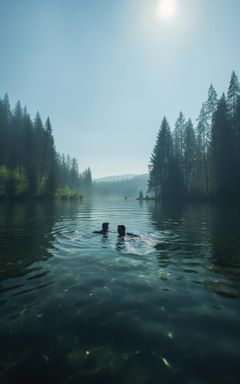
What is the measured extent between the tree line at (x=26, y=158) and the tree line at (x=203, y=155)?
99.0 ft

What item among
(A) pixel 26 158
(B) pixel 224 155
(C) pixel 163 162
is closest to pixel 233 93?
(B) pixel 224 155

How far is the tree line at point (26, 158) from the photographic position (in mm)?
44312

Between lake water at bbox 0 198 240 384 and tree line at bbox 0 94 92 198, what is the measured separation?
134 ft

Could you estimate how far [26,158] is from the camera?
198 ft

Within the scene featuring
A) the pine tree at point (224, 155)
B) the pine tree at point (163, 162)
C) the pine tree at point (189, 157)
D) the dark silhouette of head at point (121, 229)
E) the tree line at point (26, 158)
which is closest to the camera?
the dark silhouette of head at point (121, 229)

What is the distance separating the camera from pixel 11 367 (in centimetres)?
279

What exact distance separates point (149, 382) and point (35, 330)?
2092 millimetres

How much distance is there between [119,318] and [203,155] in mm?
50915

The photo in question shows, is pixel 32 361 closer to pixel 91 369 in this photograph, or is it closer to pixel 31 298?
pixel 91 369

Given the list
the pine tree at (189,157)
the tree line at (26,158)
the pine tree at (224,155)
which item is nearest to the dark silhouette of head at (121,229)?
the pine tree at (224,155)

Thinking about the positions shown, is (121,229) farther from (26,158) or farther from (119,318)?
(26,158)

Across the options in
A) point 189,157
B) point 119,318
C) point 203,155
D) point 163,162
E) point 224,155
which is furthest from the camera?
point 163,162

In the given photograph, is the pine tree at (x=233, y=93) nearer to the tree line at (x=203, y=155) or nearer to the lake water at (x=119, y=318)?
the tree line at (x=203, y=155)

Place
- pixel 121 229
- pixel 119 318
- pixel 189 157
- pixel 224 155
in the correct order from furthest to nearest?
pixel 189 157 → pixel 224 155 → pixel 121 229 → pixel 119 318
